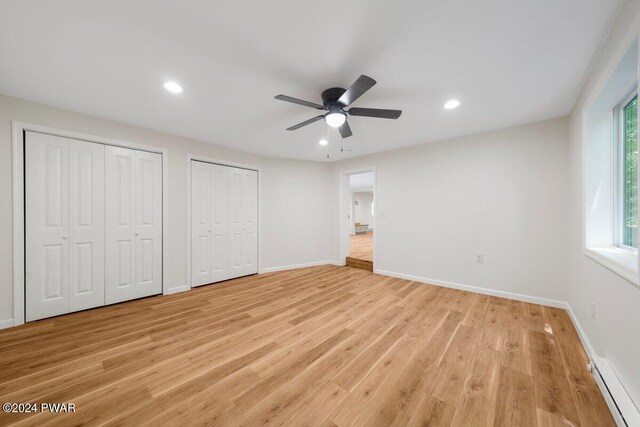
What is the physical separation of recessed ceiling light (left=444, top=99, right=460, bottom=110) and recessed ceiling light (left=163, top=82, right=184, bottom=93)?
2.76 meters

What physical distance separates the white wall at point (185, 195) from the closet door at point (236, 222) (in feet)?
1.14

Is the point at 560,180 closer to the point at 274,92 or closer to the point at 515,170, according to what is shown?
the point at 515,170

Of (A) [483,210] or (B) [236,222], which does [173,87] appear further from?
(A) [483,210]

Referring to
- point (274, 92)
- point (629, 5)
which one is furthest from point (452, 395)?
point (274, 92)

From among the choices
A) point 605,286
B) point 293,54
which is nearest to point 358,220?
point 605,286

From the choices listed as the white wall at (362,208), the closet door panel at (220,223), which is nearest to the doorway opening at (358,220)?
the white wall at (362,208)

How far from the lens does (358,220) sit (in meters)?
12.8

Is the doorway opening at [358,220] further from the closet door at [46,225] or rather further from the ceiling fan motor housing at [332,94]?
the closet door at [46,225]

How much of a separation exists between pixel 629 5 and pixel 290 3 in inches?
74.9

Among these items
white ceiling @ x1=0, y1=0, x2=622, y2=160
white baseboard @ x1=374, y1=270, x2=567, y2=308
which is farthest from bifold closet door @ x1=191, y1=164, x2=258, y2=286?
white baseboard @ x1=374, y1=270, x2=567, y2=308

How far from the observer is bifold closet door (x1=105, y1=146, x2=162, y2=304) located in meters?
2.91

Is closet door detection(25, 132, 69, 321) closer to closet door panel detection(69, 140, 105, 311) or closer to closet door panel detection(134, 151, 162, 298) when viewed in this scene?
closet door panel detection(69, 140, 105, 311)

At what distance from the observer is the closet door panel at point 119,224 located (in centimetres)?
289

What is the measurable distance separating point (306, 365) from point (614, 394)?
1.87 metres
